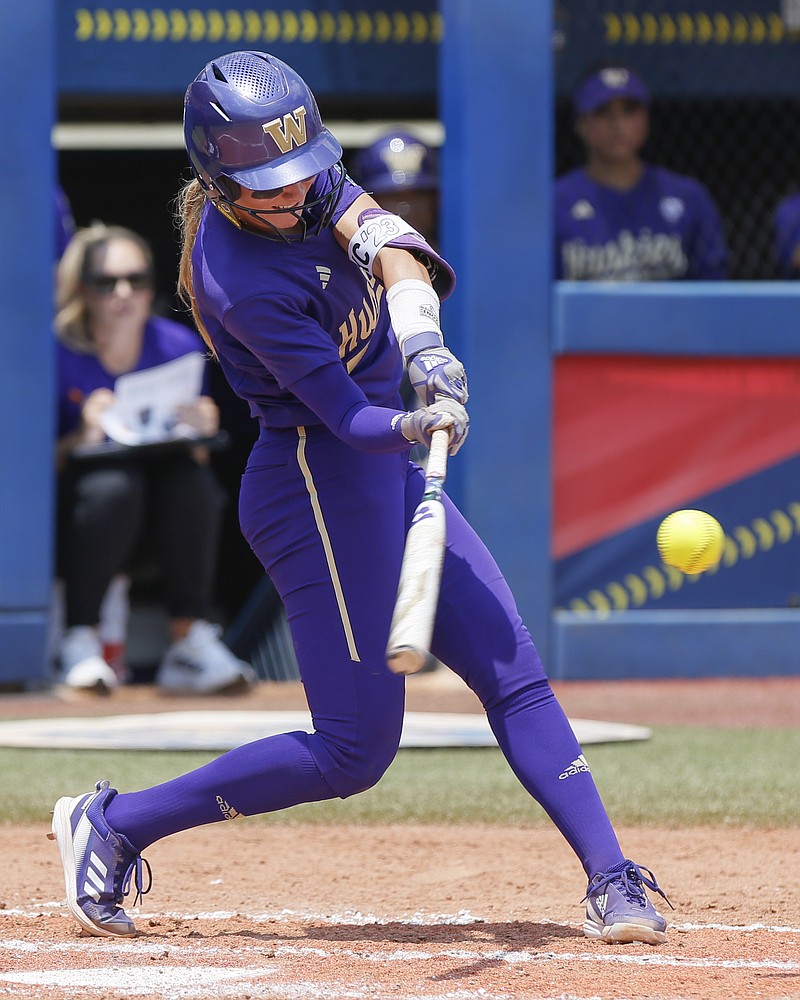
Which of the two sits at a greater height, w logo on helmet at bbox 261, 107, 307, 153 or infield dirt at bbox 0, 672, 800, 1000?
w logo on helmet at bbox 261, 107, 307, 153

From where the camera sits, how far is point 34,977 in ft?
8.96

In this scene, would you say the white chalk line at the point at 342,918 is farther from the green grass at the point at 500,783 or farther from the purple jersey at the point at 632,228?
the purple jersey at the point at 632,228

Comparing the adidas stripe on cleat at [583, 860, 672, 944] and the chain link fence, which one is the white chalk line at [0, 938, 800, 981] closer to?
the adidas stripe on cleat at [583, 860, 672, 944]

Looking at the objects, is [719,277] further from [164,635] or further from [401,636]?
[401,636]

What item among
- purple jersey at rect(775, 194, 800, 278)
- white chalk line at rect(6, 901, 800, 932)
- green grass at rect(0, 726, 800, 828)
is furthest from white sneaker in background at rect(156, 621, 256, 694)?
white chalk line at rect(6, 901, 800, 932)

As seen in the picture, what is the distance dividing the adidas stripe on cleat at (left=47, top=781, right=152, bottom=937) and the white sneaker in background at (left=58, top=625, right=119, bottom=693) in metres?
Result: 3.19

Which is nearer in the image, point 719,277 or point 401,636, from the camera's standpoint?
point 401,636

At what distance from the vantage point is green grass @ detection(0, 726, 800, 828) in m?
4.32

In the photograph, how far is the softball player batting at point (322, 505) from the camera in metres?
2.89

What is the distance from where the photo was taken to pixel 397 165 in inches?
275

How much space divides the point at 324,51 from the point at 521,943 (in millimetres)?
5461

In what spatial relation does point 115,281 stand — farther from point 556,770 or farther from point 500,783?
point 556,770

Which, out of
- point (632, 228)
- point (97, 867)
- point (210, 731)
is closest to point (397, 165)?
point (632, 228)

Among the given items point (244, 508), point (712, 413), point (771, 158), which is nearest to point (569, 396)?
point (712, 413)
